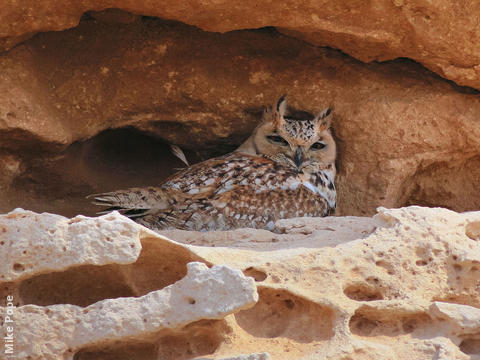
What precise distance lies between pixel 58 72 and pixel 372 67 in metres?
1.66

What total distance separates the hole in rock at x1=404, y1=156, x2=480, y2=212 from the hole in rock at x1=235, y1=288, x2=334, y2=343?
5.94 ft

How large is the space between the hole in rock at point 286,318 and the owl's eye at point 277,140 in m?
1.74

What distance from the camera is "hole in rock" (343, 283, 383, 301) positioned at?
270 centimetres

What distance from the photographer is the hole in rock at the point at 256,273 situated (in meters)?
2.69

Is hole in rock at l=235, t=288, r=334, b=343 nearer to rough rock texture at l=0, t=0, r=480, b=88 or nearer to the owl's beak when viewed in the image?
rough rock texture at l=0, t=0, r=480, b=88

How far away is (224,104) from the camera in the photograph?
4.20 m

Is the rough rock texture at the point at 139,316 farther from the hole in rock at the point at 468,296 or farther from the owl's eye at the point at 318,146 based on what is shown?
the owl's eye at the point at 318,146

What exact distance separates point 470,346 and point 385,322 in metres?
0.30

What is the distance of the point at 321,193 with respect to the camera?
4.09 meters

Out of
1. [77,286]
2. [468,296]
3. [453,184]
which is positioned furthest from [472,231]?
[77,286]

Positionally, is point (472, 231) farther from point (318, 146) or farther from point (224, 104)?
point (224, 104)

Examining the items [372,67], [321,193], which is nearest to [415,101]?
[372,67]

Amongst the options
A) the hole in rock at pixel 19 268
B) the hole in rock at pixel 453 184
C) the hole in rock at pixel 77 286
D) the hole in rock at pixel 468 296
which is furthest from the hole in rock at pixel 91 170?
the hole in rock at pixel 468 296

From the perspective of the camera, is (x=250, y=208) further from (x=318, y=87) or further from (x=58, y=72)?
(x=58, y=72)
